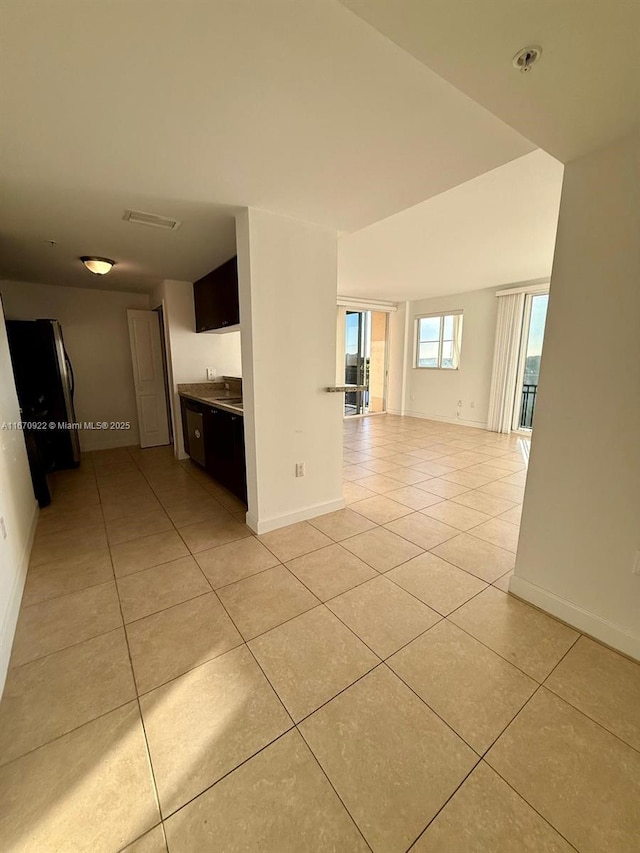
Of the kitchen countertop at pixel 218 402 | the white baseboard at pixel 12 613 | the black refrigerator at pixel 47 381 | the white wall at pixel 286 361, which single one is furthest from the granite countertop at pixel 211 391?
the white baseboard at pixel 12 613

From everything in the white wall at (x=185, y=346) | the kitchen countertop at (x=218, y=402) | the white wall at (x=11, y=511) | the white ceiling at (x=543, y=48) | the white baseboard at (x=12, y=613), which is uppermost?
the white ceiling at (x=543, y=48)

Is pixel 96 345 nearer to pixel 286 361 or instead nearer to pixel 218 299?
pixel 218 299

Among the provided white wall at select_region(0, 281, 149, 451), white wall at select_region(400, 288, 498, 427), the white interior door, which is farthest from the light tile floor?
white wall at select_region(400, 288, 498, 427)

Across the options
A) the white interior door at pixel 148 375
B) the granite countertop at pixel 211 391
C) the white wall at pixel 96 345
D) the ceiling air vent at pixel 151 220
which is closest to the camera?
the ceiling air vent at pixel 151 220

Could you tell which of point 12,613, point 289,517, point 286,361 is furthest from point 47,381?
point 289,517

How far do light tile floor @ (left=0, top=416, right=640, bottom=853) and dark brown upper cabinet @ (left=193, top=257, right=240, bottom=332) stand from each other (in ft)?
6.99

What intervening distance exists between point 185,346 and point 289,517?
2774mm

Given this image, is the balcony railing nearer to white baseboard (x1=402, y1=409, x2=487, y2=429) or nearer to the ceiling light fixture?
white baseboard (x1=402, y1=409, x2=487, y2=429)

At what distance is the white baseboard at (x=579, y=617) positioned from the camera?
4.99 ft

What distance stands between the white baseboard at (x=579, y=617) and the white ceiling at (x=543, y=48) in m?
2.07

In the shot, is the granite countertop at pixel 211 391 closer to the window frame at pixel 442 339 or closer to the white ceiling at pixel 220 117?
the white ceiling at pixel 220 117

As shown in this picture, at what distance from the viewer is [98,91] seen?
1243 millimetres

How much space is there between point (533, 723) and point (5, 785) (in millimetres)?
1774

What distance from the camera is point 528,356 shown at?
5.88 meters
